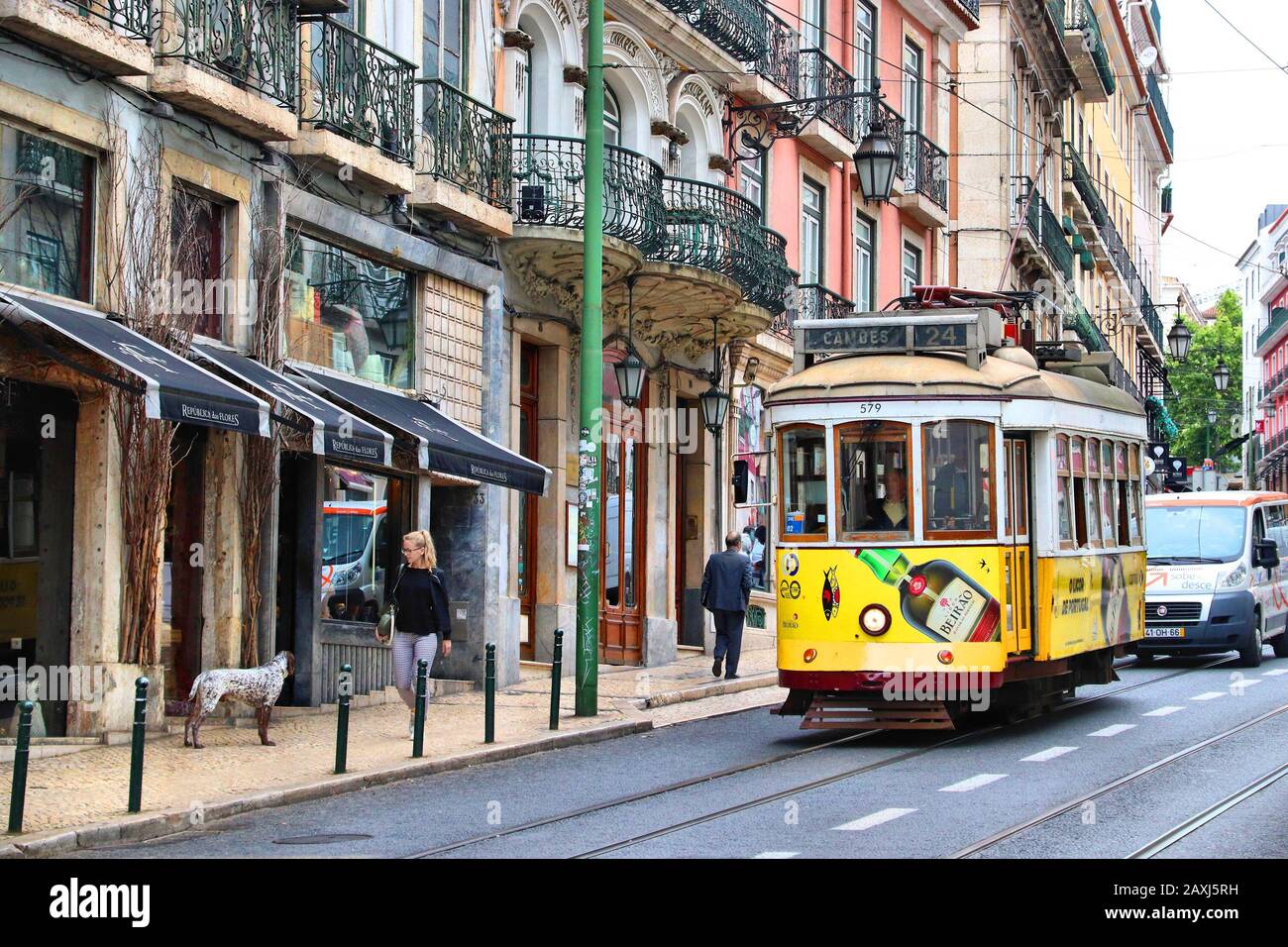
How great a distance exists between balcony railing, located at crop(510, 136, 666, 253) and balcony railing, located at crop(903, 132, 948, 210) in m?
13.4

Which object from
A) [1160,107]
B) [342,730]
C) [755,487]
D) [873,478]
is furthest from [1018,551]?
[1160,107]

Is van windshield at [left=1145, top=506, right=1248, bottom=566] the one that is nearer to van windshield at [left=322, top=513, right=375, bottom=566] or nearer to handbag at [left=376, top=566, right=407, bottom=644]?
van windshield at [left=322, top=513, right=375, bottom=566]

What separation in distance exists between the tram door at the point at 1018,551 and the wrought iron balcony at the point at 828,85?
14.8 metres

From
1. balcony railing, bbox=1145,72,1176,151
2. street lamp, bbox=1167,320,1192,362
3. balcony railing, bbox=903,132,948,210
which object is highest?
balcony railing, bbox=1145,72,1176,151

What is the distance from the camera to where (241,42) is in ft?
53.4

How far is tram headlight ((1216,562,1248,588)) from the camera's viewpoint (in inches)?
949

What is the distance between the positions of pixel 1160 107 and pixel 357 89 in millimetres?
65960

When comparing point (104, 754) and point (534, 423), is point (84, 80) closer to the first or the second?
point (104, 754)

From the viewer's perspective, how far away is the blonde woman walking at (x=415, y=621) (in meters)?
16.0

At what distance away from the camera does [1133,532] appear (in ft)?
61.7

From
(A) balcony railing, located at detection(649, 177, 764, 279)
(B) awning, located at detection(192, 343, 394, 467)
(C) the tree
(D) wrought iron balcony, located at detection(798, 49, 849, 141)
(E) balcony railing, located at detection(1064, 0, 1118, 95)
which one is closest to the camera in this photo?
(B) awning, located at detection(192, 343, 394, 467)

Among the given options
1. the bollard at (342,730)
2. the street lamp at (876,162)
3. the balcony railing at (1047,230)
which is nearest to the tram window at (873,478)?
the bollard at (342,730)

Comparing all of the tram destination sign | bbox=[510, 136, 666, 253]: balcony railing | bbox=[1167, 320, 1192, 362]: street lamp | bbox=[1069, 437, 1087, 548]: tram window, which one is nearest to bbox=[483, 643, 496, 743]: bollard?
the tram destination sign
